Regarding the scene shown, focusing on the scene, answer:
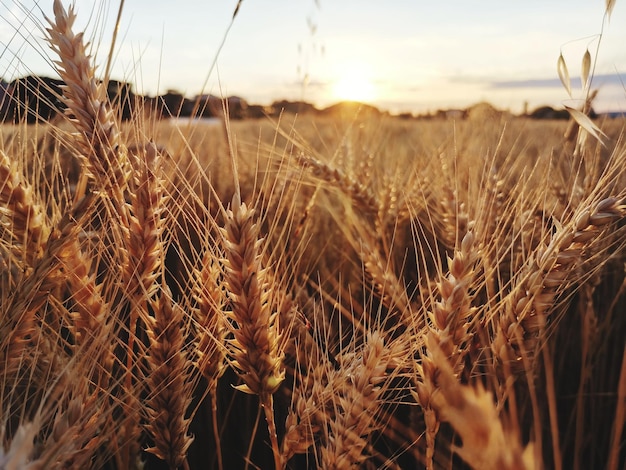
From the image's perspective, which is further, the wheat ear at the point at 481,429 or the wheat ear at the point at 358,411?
the wheat ear at the point at 358,411

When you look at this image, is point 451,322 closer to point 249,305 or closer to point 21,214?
point 249,305

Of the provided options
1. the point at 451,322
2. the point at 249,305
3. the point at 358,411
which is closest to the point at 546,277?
the point at 451,322

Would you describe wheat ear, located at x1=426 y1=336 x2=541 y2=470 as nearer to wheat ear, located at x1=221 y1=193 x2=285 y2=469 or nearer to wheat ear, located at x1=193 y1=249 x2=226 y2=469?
wheat ear, located at x1=221 y1=193 x2=285 y2=469

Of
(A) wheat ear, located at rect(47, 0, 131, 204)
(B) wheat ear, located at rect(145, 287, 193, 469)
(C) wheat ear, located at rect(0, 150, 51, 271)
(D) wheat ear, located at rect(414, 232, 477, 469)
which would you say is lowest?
(B) wheat ear, located at rect(145, 287, 193, 469)

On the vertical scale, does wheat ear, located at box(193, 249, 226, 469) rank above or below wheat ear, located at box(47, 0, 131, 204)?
below

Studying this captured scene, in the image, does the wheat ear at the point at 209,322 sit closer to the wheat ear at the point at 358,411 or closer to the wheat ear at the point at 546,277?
the wheat ear at the point at 358,411

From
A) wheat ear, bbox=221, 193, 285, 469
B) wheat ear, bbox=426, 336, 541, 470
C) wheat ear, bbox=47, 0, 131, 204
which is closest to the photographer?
wheat ear, bbox=426, 336, 541, 470

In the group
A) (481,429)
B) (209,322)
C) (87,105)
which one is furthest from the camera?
(209,322)

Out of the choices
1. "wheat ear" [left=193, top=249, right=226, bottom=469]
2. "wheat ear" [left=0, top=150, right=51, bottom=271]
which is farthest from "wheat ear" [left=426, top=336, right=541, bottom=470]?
"wheat ear" [left=0, top=150, right=51, bottom=271]

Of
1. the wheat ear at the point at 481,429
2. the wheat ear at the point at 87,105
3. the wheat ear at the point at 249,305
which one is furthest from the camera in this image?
the wheat ear at the point at 87,105

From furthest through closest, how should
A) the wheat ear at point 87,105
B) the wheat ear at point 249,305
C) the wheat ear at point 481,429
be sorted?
1. the wheat ear at point 87,105
2. the wheat ear at point 249,305
3. the wheat ear at point 481,429

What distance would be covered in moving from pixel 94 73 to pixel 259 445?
43.1 inches

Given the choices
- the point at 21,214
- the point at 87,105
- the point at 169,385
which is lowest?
the point at 169,385

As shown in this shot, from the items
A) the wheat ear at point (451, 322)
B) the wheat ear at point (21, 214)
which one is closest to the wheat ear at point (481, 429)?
the wheat ear at point (451, 322)
